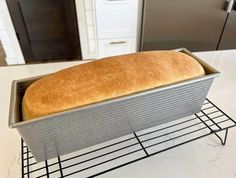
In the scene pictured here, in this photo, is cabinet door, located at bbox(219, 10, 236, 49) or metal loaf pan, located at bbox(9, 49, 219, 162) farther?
cabinet door, located at bbox(219, 10, 236, 49)

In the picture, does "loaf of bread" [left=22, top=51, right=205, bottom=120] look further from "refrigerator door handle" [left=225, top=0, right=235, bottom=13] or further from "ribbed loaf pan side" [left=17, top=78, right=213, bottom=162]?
"refrigerator door handle" [left=225, top=0, right=235, bottom=13]

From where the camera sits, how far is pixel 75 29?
2133 millimetres

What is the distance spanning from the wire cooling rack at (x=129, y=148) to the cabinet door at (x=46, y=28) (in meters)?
1.80

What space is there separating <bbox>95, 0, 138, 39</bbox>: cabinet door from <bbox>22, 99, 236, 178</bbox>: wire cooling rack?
4.57 feet

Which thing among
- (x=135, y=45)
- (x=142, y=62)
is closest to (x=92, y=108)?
(x=142, y=62)

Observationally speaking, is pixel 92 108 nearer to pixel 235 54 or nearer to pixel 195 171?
pixel 195 171

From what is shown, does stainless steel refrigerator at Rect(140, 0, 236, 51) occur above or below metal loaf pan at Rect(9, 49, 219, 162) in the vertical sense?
below

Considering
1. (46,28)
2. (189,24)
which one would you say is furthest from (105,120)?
(46,28)

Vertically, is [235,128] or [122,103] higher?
[122,103]

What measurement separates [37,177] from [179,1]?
165cm

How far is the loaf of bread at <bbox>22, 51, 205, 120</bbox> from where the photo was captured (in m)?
0.38

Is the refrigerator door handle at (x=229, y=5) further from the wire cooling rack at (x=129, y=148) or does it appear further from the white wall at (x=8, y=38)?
the white wall at (x=8, y=38)

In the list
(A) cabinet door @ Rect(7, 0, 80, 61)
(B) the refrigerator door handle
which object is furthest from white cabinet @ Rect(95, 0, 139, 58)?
(B) the refrigerator door handle

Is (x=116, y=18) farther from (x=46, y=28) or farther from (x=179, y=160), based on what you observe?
(x=179, y=160)
